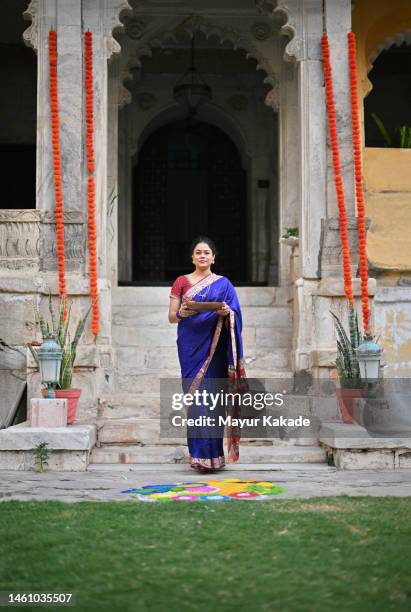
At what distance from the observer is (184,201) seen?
14.9 m

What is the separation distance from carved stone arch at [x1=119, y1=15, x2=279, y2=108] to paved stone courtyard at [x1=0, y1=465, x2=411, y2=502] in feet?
18.3

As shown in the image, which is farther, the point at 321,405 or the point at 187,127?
the point at 187,127

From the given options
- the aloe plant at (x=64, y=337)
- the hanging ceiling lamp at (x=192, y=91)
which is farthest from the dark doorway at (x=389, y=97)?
the aloe plant at (x=64, y=337)

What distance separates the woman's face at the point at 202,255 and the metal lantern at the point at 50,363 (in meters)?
1.43

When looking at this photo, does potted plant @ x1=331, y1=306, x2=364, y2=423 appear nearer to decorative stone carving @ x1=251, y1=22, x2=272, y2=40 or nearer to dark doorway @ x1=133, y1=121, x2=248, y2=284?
decorative stone carving @ x1=251, y1=22, x2=272, y2=40

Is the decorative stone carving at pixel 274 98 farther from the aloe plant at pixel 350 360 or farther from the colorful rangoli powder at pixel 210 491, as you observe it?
the colorful rangoli powder at pixel 210 491

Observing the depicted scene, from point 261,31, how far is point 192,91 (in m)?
1.63

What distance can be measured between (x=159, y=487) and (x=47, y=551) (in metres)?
1.98

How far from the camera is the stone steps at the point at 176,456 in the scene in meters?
7.20

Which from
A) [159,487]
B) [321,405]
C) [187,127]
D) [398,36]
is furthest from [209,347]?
[187,127]

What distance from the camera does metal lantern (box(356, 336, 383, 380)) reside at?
7270 millimetres

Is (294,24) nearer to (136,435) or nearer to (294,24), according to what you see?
(294,24)

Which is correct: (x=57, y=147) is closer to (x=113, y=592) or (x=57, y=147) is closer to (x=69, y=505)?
(x=69, y=505)

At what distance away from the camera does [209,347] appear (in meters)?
6.73
